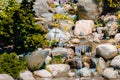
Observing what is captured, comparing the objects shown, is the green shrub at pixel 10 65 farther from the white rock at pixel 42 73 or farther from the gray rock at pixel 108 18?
the gray rock at pixel 108 18

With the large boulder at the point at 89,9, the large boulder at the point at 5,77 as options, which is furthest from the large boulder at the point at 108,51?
the large boulder at the point at 89,9

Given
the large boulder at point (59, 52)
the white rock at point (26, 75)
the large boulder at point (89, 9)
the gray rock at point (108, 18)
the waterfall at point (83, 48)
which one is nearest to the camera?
the white rock at point (26, 75)

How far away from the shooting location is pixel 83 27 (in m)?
23.8

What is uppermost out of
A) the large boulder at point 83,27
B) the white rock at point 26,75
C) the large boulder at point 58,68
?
the large boulder at point 83,27

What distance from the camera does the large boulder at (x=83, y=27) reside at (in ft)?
77.7

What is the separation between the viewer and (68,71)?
61.4 ft

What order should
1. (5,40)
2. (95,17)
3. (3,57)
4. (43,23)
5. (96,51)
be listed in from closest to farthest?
(3,57), (5,40), (96,51), (43,23), (95,17)

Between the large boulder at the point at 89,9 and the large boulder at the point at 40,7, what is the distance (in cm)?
238

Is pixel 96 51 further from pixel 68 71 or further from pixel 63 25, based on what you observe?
pixel 63 25

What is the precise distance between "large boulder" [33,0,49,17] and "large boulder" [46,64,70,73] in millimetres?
7113

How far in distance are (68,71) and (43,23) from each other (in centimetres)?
503

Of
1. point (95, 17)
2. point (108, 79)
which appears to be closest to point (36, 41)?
point (108, 79)

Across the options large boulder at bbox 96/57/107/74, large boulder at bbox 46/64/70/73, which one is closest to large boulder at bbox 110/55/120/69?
large boulder at bbox 96/57/107/74

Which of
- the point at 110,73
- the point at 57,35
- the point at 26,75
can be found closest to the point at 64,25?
the point at 57,35
